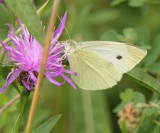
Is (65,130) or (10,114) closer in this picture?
(10,114)

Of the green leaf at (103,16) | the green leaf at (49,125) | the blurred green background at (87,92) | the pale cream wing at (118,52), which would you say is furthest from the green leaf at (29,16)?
the green leaf at (103,16)

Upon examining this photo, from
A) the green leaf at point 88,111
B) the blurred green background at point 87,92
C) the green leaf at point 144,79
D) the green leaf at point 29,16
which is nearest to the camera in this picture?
the green leaf at point 29,16

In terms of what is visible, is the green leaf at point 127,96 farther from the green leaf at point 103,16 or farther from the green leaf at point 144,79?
the green leaf at point 103,16

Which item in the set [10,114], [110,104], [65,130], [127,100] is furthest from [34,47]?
[110,104]

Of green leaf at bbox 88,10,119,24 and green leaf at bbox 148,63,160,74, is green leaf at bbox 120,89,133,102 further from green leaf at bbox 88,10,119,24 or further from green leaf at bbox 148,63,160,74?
green leaf at bbox 88,10,119,24

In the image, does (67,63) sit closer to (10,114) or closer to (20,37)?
(20,37)

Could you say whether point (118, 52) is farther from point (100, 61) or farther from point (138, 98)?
point (138, 98)

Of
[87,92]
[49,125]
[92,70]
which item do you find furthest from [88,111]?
[49,125]
